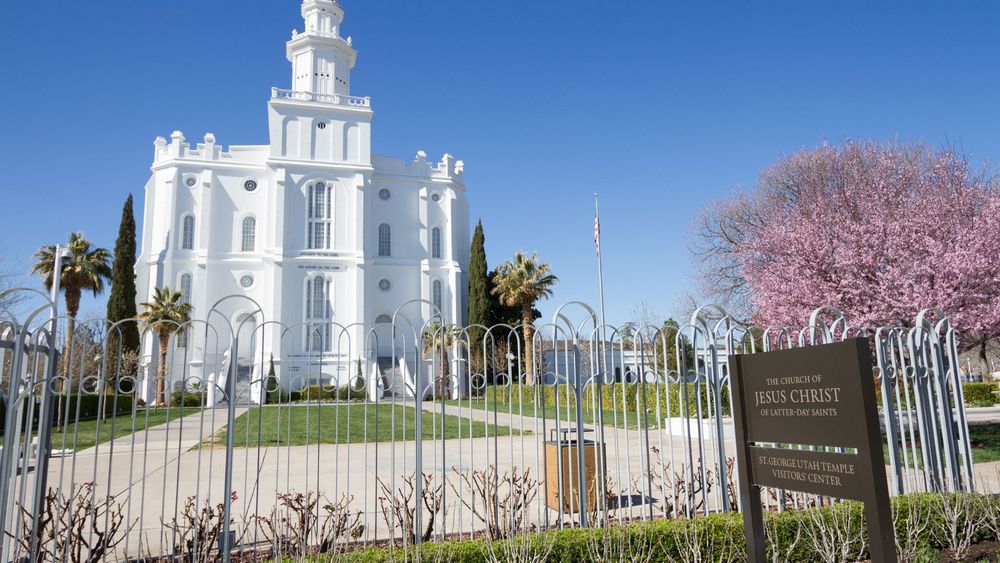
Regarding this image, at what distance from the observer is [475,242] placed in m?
46.0

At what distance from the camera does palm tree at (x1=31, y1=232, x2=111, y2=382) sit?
35188 millimetres

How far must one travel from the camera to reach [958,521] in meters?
5.80

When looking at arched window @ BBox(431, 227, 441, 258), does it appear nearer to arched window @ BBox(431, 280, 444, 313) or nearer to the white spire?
arched window @ BBox(431, 280, 444, 313)

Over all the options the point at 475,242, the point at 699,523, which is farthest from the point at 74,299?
the point at 699,523

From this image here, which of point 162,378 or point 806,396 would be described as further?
point 162,378

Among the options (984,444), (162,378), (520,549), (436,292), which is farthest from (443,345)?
(436,292)

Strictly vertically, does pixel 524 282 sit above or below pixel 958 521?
above

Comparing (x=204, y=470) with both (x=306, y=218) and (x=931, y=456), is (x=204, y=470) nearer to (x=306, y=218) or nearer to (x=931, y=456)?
(x=931, y=456)

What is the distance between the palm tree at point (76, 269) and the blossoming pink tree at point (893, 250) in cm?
3418

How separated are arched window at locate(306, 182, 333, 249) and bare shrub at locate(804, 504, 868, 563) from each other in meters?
39.6

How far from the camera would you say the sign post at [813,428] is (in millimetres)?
3377

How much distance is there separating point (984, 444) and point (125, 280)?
40793mm

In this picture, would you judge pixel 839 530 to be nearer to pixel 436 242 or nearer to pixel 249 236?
pixel 436 242

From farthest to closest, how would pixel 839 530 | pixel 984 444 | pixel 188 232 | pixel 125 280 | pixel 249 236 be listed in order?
pixel 249 236 → pixel 188 232 → pixel 125 280 → pixel 984 444 → pixel 839 530
